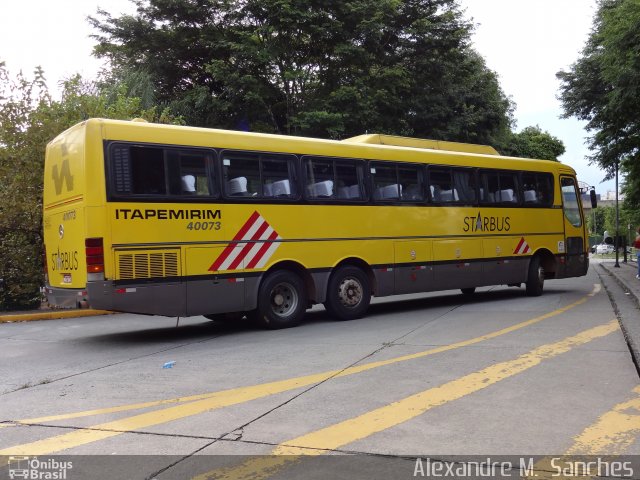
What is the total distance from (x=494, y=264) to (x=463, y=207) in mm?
1647

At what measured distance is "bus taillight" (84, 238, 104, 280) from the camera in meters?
8.70

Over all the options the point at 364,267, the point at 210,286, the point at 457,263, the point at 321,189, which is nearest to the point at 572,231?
the point at 457,263

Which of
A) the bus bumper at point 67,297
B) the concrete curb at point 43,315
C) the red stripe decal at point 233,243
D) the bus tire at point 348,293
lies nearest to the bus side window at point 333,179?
the red stripe decal at point 233,243

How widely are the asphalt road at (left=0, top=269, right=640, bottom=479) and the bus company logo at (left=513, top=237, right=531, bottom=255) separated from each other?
4524mm

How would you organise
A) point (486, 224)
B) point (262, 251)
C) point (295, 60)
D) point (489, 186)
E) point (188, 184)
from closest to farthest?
1. point (188, 184)
2. point (262, 251)
3. point (486, 224)
4. point (489, 186)
5. point (295, 60)

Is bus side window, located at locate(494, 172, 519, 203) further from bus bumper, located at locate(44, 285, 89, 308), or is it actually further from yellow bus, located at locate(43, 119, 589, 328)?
bus bumper, located at locate(44, 285, 89, 308)

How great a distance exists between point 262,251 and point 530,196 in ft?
26.2

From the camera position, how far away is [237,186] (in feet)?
33.2

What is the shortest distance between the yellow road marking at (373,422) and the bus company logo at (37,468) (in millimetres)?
958

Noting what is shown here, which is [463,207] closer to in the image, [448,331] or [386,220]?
[386,220]

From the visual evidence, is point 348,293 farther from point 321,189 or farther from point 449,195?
point 449,195

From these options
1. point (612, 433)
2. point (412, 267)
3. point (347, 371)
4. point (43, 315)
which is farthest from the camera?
point (43, 315)

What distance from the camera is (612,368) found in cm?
669

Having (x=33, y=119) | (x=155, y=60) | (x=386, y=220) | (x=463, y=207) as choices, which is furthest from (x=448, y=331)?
(x=155, y=60)
